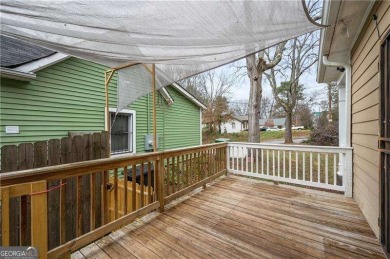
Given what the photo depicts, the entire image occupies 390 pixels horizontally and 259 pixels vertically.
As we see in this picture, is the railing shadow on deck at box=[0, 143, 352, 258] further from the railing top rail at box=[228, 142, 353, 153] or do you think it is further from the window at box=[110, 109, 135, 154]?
the window at box=[110, 109, 135, 154]

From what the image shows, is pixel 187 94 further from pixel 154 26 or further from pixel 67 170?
pixel 67 170

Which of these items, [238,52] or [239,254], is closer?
[239,254]

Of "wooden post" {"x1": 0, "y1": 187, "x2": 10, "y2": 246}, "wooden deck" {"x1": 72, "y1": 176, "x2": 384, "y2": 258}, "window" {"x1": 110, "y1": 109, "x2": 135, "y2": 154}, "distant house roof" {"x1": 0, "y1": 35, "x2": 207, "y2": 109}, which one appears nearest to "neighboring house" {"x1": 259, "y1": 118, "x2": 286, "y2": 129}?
"window" {"x1": 110, "y1": 109, "x2": 135, "y2": 154}

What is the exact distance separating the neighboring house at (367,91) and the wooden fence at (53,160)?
3248 mm

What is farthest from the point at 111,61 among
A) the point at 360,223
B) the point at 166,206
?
the point at 360,223

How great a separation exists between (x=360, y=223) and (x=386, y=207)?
2.63ft

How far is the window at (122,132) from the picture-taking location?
5703 millimetres

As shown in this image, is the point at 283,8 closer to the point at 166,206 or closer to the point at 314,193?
the point at 166,206

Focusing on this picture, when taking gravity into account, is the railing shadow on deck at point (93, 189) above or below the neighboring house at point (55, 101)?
below

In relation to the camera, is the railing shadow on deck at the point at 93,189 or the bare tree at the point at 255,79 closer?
the railing shadow on deck at the point at 93,189

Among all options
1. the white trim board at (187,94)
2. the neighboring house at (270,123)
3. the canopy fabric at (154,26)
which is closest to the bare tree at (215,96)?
the white trim board at (187,94)

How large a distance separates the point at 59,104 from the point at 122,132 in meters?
1.80

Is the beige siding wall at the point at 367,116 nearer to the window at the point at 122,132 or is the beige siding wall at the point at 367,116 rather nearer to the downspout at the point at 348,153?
the downspout at the point at 348,153

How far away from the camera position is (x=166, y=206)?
299cm
